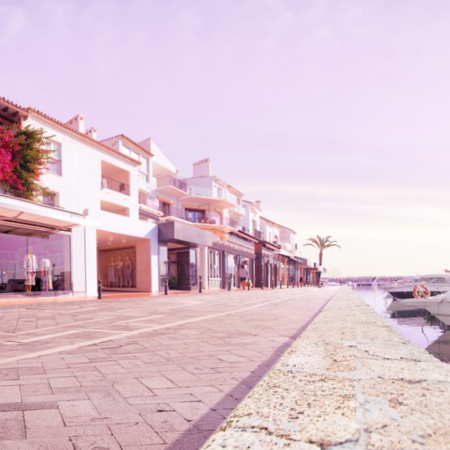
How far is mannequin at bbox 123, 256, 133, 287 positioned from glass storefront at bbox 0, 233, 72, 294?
7474mm

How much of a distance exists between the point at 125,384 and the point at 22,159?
14.2m

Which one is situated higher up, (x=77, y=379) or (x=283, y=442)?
(x=283, y=442)

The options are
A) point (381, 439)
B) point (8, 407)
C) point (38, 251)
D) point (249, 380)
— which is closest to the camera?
point (381, 439)

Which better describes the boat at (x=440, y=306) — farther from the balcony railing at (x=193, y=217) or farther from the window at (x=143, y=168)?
the balcony railing at (x=193, y=217)

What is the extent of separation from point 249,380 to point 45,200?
604 inches

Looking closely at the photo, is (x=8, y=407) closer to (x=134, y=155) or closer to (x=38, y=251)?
(x=38, y=251)

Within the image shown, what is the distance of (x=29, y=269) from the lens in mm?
16047

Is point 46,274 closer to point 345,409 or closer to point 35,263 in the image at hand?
point 35,263

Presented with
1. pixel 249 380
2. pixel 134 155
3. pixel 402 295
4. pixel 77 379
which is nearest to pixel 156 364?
pixel 77 379

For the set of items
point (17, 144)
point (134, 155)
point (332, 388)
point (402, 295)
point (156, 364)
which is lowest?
point (402, 295)

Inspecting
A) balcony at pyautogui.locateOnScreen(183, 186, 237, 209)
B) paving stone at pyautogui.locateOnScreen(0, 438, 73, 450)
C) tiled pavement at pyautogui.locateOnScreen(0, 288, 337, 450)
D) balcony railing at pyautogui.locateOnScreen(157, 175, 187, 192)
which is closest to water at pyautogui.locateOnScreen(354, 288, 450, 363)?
tiled pavement at pyautogui.locateOnScreen(0, 288, 337, 450)

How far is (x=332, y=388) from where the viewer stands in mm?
1444

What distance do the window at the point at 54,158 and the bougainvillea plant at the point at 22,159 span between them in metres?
0.84

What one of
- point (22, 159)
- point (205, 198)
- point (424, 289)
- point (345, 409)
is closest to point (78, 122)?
point (22, 159)
